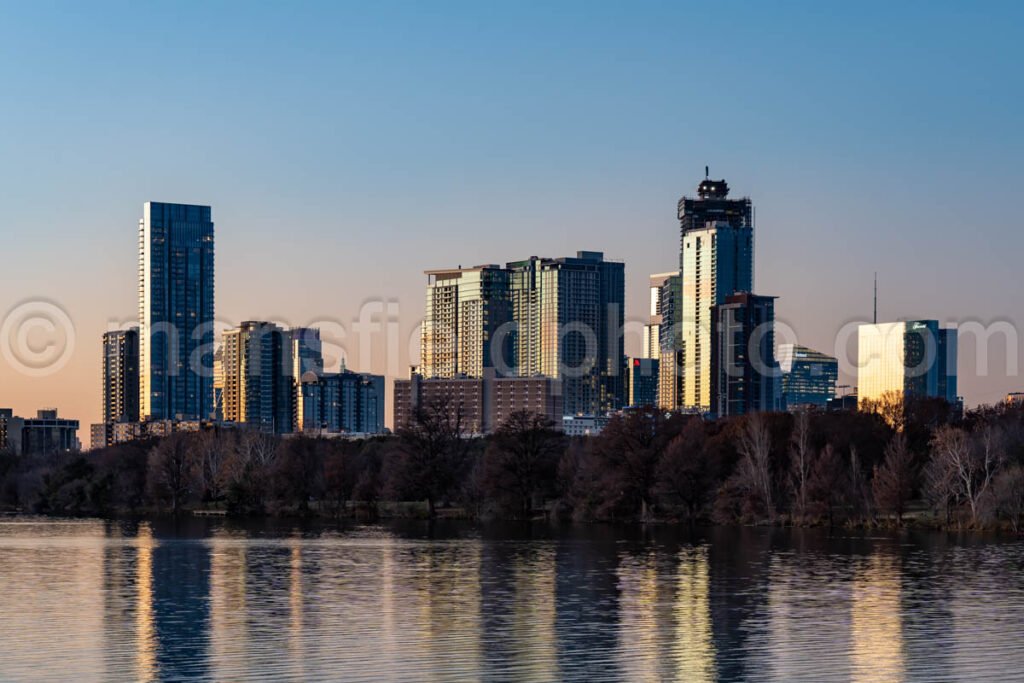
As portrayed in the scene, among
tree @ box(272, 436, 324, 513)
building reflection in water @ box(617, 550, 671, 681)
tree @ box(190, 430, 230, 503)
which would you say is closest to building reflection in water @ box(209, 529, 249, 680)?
building reflection in water @ box(617, 550, 671, 681)

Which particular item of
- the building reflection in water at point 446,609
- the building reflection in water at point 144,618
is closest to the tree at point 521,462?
the building reflection in water at point 446,609

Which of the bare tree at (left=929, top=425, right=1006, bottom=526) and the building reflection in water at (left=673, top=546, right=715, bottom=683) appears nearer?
the building reflection in water at (left=673, top=546, right=715, bottom=683)

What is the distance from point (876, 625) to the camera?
45125 mm

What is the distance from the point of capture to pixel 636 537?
91188mm

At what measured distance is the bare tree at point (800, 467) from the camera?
9962cm

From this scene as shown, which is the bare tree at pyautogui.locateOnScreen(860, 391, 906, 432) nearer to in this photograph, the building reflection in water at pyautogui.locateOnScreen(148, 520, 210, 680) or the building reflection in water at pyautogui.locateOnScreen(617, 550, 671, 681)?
the building reflection in water at pyautogui.locateOnScreen(617, 550, 671, 681)

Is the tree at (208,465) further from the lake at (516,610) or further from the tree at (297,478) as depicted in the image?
the lake at (516,610)

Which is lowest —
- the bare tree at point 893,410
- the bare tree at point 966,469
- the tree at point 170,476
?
the tree at point 170,476

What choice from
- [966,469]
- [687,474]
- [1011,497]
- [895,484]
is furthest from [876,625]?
[687,474]

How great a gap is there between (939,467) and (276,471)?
57.2 metres

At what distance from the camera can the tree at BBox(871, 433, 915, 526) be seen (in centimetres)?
9588

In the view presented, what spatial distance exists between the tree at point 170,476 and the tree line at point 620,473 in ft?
0.43

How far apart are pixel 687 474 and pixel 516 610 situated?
58.7m

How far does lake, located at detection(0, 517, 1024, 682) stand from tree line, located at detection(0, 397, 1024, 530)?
37.9ft
